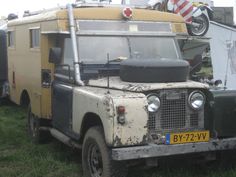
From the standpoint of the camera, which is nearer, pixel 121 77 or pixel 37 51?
pixel 121 77

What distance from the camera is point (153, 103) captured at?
19.5 ft

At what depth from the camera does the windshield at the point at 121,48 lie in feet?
23.5

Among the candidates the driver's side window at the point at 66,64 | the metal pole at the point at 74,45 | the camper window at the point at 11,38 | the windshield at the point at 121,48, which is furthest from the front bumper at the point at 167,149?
the camper window at the point at 11,38

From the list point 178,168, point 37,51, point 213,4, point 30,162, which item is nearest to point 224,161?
point 178,168

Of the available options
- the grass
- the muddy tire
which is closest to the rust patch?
the grass

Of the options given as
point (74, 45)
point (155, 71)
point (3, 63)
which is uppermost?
point (74, 45)

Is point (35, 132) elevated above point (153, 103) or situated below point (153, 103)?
below

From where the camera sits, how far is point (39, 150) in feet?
27.0

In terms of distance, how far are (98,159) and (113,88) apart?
0.92m

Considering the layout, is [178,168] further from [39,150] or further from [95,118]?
[39,150]

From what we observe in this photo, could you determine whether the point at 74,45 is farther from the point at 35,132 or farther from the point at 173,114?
the point at 35,132

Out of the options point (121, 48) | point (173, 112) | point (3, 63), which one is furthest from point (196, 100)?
point (3, 63)

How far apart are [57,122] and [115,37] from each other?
5.22 ft

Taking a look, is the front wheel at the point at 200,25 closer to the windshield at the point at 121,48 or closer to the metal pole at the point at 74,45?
the windshield at the point at 121,48
